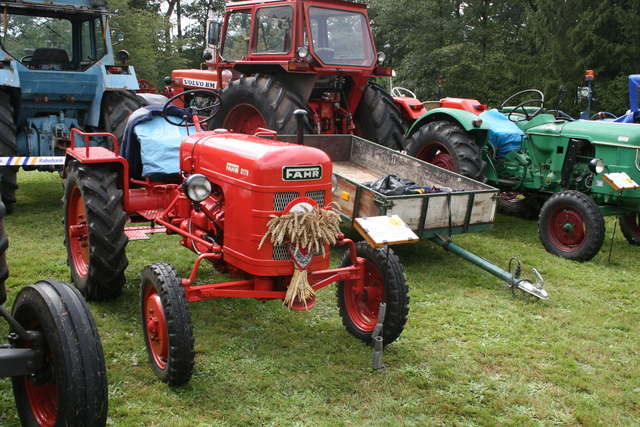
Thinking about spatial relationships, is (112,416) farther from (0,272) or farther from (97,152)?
(97,152)

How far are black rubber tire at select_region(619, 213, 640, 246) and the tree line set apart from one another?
6.02m

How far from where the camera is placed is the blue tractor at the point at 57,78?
6570mm

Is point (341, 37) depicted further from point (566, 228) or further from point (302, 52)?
point (566, 228)

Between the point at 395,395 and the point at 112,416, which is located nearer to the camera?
the point at 112,416

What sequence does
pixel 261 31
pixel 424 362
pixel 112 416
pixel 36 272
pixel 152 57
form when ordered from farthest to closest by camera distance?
1. pixel 152 57
2. pixel 261 31
3. pixel 36 272
4. pixel 424 362
5. pixel 112 416

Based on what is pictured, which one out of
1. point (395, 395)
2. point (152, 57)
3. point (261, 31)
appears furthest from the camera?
point (152, 57)

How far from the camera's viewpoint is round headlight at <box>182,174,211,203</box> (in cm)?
334

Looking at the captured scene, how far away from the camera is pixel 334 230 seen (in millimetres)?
3250

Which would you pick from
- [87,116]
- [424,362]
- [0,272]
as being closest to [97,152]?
[0,272]

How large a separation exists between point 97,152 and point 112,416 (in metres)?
2.17

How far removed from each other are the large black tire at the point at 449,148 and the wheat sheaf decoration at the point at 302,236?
3352 millimetres

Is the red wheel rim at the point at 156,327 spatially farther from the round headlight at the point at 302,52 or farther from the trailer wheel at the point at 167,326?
the round headlight at the point at 302,52

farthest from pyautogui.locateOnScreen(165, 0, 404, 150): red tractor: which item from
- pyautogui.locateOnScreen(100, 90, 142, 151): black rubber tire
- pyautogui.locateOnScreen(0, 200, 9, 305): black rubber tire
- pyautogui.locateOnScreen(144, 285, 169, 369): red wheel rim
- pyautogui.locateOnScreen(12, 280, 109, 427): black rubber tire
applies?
pyautogui.locateOnScreen(12, 280, 109, 427): black rubber tire

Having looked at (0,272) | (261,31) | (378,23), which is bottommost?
(0,272)
